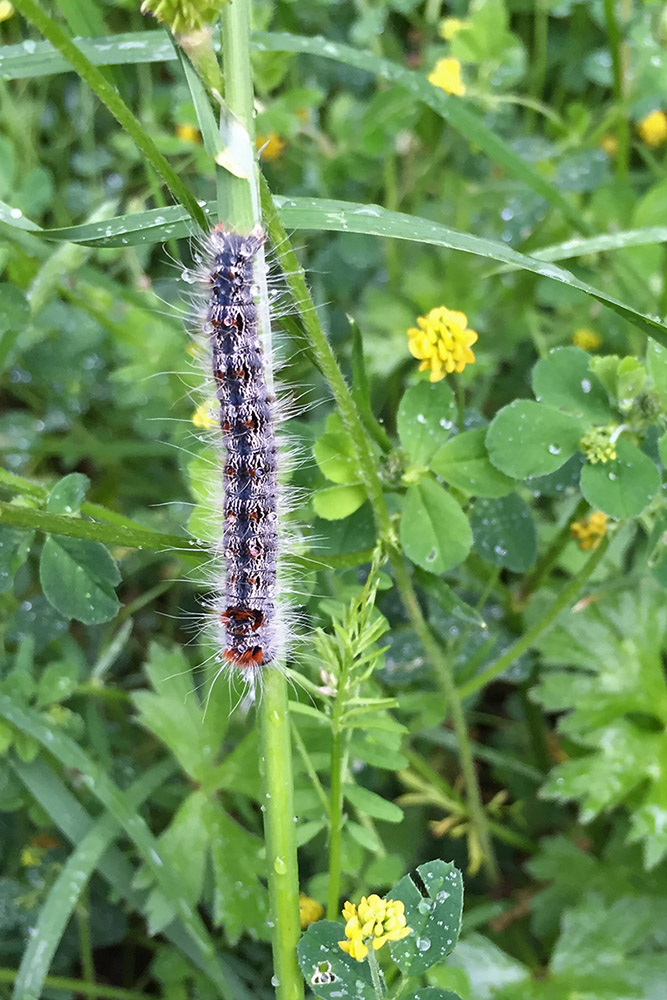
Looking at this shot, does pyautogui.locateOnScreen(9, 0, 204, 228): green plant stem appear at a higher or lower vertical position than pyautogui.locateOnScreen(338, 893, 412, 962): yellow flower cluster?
higher

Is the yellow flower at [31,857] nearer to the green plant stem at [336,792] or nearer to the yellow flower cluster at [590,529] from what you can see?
the green plant stem at [336,792]

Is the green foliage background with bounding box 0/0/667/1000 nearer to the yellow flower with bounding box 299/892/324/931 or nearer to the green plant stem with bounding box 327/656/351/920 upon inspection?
the green plant stem with bounding box 327/656/351/920

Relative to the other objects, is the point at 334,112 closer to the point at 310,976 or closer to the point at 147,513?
the point at 147,513

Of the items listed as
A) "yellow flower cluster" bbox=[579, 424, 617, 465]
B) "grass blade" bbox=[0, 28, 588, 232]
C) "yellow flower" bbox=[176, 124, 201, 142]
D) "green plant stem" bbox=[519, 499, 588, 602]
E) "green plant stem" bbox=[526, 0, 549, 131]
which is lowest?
"green plant stem" bbox=[519, 499, 588, 602]

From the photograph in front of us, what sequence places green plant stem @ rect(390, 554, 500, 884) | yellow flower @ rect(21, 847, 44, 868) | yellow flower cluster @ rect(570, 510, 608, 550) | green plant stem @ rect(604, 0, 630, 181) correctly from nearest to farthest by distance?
green plant stem @ rect(390, 554, 500, 884) → yellow flower cluster @ rect(570, 510, 608, 550) → yellow flower @ rect(21, 847, 44, 868) → green plant stem @ rect(604, 0, 630, 181)

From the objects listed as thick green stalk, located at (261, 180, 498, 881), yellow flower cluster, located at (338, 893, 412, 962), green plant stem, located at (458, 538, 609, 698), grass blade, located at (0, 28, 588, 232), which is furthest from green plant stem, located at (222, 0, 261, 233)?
yellow flower cluster, located at (338, 893, 412, 962)

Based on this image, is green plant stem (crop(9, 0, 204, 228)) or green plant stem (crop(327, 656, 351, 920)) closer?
green plant stem (crop(9, 0, 204, 228))

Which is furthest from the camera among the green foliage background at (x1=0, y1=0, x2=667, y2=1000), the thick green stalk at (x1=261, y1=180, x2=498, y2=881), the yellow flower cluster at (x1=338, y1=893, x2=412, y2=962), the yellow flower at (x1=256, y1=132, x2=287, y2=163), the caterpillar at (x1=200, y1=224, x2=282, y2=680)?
the yellow flower at (x1=256, y1=132, x2=287, y2=163)

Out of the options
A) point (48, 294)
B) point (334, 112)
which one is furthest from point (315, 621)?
point (334, 112)
